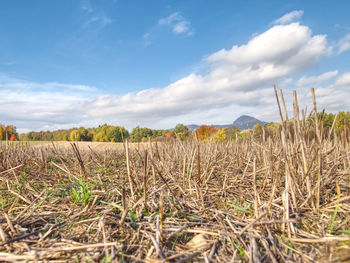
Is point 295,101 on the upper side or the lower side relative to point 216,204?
upper

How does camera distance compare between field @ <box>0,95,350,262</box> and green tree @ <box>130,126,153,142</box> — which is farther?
green tree @ <box>130,126,153,142</box>

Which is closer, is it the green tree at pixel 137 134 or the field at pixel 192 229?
the field at pixel 192 229

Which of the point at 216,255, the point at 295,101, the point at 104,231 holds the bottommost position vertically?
the point at 216,255

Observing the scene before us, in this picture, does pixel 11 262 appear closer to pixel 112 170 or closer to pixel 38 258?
pixel 38 258

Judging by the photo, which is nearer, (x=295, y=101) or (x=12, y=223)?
(x=12, y=223)

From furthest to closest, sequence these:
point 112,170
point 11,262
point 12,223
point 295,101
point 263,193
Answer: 1. point 112,170
2. point 263,193
3. point 295,101
4. point 12,223
5. point 11,262

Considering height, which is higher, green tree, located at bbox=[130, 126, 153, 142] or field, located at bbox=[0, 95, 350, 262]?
green tree, located at bbox=[130, 126, 153, 142]

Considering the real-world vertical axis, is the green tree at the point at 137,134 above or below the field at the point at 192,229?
above

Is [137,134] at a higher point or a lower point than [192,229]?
higher

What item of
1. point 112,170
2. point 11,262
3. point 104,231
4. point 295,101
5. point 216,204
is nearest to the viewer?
point 11,262

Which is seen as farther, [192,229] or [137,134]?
[137,134]

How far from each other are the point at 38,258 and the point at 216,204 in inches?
50.4

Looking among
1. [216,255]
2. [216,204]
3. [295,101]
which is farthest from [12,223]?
[295,101]

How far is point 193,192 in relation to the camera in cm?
194
